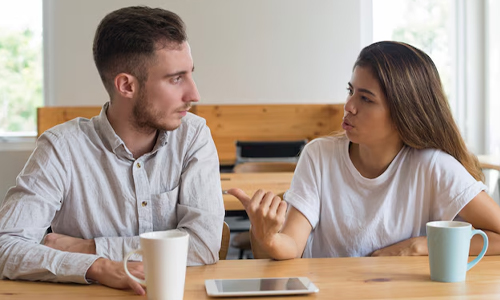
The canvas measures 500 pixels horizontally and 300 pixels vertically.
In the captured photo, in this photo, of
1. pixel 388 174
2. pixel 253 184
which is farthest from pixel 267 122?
pixel 388 174

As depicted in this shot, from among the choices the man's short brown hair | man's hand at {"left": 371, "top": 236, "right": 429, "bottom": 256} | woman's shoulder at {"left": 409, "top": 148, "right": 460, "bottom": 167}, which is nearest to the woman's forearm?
man's hand at {"left": 371, "top": 236, "right": 429, "bottom": 256}

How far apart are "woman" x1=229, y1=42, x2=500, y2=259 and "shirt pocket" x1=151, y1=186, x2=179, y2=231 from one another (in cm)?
27

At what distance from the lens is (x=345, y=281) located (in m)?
1.13

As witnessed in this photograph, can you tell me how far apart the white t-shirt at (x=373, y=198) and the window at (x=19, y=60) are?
14.8 ft

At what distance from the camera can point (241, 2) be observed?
5629 millimetres

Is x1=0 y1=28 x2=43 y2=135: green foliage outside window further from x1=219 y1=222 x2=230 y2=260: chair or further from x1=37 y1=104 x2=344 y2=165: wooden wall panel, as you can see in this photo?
x1=219 y1=222 x2=230 y2=260: chair

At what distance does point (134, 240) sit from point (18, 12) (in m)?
4.82

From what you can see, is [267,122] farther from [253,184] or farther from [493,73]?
[253,184]

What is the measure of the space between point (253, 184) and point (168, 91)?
1233 millimetres

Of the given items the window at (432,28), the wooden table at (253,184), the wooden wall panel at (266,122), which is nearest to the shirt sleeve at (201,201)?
the wooden table at (253,184)

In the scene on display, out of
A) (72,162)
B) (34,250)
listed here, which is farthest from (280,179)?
(34,250)

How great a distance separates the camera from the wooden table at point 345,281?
3.42 ft

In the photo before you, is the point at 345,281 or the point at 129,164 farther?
the point at 129,164

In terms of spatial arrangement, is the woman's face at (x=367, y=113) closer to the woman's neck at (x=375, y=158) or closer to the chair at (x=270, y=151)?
the woman's neck at (x=375, y=158)
